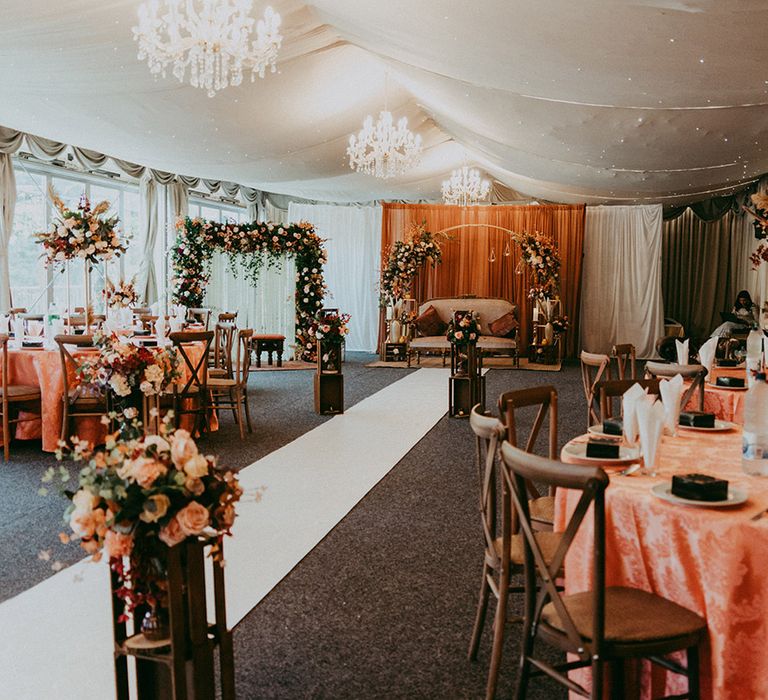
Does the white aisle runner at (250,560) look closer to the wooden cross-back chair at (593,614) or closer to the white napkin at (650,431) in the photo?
the wooden cross-back chair at (593,614)

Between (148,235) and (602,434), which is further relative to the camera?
(148,235)

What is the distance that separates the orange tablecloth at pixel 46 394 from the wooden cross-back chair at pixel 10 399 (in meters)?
0.07

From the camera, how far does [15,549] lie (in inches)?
157

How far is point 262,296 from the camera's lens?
46.2 ft

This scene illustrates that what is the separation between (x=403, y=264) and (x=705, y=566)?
12083 mm

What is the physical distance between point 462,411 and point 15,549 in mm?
4886

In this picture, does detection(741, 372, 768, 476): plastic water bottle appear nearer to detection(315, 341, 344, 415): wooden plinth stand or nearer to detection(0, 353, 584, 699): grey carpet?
detection(0, 353, 584, 699): grey carpet

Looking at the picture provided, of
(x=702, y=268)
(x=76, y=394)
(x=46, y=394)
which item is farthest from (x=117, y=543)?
(x=702, y=268)

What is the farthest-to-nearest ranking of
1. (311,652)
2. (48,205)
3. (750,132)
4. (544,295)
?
1. (544,295)
2. (48,205)
3. (750,132)
4. (311,652)

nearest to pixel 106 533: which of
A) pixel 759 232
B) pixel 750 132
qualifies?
pixel 750 132

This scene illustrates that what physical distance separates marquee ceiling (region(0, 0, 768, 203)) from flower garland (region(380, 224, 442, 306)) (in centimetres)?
261

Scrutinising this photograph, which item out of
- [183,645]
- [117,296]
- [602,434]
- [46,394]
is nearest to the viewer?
[183,645]

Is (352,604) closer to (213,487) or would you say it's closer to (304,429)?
(213,487)

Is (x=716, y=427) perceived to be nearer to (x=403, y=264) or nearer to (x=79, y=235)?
(x=79, y=235)
